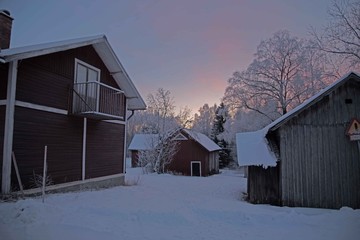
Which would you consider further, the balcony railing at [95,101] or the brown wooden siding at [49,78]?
the balcony railing at [95,101]

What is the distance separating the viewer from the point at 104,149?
48.5 ft

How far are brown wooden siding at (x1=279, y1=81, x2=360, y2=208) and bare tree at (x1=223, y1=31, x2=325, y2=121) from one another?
15.1 m

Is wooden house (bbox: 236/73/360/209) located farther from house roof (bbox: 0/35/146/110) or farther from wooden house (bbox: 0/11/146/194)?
house roof (bbox: 0/35/146/110)

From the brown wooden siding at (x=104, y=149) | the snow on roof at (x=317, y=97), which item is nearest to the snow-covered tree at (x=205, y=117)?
the brown wooden siding at (x=104, y=149)

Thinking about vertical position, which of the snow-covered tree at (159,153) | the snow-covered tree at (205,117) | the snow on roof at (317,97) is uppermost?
the snow-covered tree at (205,117)

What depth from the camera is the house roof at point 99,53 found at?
9251mm

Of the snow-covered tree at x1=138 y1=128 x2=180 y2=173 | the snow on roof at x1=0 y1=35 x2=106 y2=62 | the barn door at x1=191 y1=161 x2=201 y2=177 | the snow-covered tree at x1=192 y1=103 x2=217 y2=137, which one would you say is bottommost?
the barn door at x1=191 y1=161 x2=201 y2=177

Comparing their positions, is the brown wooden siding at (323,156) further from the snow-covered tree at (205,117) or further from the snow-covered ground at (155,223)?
the snow-covered tree at (205,117)

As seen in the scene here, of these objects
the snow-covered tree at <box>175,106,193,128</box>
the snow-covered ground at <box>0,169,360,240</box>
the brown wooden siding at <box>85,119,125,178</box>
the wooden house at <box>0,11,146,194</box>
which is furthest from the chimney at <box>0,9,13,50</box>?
the snow-covered tree at <box>175,106,193,128</box>

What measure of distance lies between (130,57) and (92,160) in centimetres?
996

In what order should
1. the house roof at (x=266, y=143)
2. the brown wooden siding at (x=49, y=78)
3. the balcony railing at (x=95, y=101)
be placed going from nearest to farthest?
the brown wooden siding at (x=49, y=78) < the house roof at (x=266, y=143) < the balcony railing at (x=95, y=101)

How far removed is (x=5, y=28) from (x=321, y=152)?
13455 mm

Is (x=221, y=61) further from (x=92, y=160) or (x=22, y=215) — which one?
(x=22, y=215)

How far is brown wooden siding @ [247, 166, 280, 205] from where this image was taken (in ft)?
37.0
